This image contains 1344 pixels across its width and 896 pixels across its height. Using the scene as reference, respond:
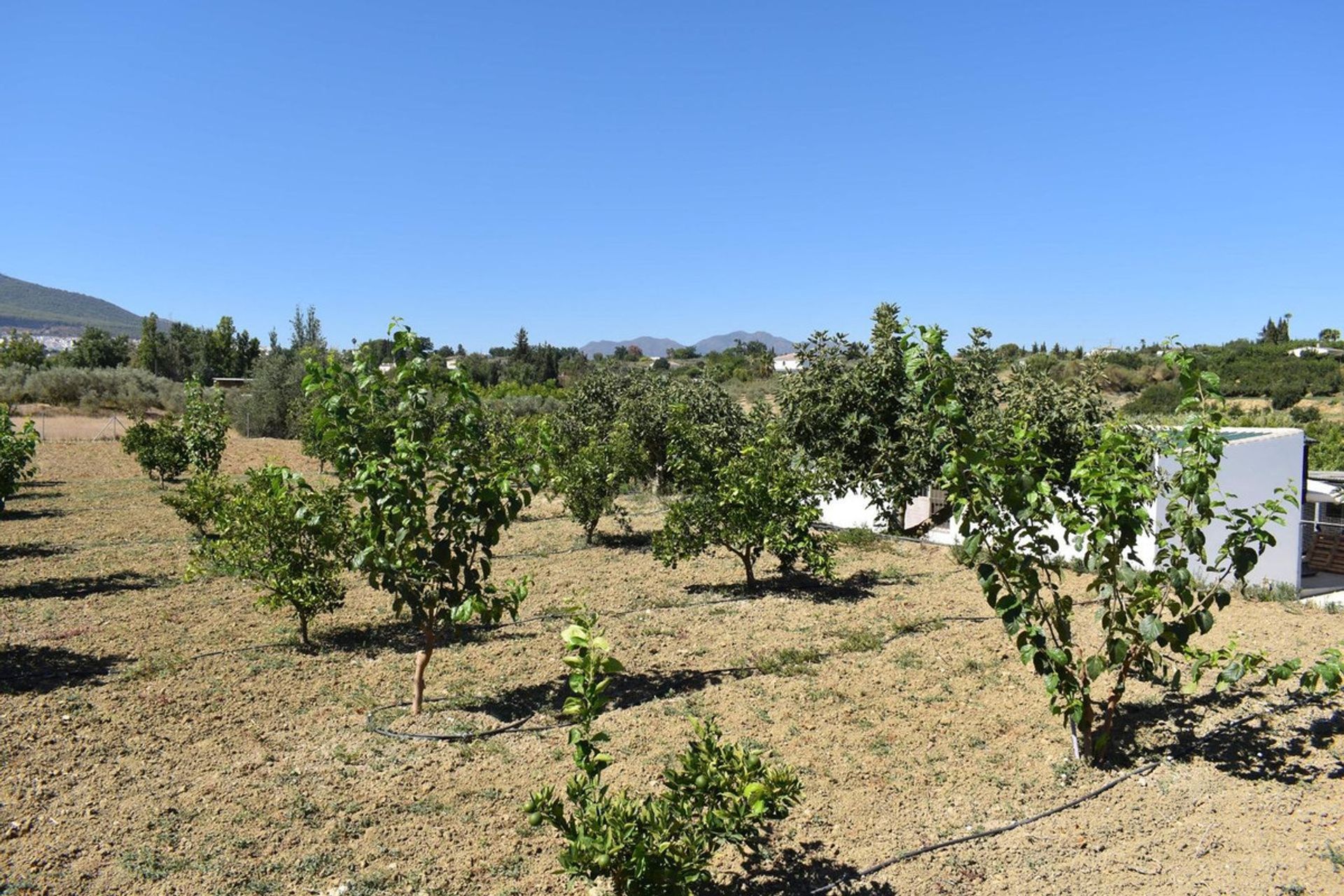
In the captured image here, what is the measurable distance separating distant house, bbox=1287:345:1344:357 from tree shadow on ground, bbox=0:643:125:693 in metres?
60.1

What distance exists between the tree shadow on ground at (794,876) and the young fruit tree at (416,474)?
8.66 ft

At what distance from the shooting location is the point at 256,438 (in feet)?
128

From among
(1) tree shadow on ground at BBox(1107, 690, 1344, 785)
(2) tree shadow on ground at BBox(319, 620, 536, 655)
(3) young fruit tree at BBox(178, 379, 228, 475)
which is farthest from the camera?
(3) young fruit tree at BBox(178, 379, 228, 475)

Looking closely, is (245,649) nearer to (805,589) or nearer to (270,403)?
(805,589)

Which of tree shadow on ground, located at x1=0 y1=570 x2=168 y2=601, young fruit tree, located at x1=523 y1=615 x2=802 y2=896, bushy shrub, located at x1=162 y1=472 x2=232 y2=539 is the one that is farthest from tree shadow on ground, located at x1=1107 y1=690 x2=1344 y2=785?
tree shadow on ground, located at x1=0 y1=570 x2=168 y2=601

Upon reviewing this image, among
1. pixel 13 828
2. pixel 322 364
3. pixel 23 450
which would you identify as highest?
pixel 322 364

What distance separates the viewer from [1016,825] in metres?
4.91

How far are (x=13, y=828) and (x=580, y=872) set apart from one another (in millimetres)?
3776

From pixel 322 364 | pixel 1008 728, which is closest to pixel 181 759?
pixel 322 364

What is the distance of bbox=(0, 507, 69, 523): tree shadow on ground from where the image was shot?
16484 millimetres

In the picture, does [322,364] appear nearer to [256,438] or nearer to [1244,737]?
[1244,737]

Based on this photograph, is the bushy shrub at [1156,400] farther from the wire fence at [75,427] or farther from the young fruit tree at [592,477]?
the wire fence at [75,427]

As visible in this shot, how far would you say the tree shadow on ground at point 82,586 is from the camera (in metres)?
10.5

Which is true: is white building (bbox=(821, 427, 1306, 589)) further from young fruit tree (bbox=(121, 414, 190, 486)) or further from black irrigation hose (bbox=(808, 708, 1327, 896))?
young fruit tree (bbox=(121, 414, 190, 486))
